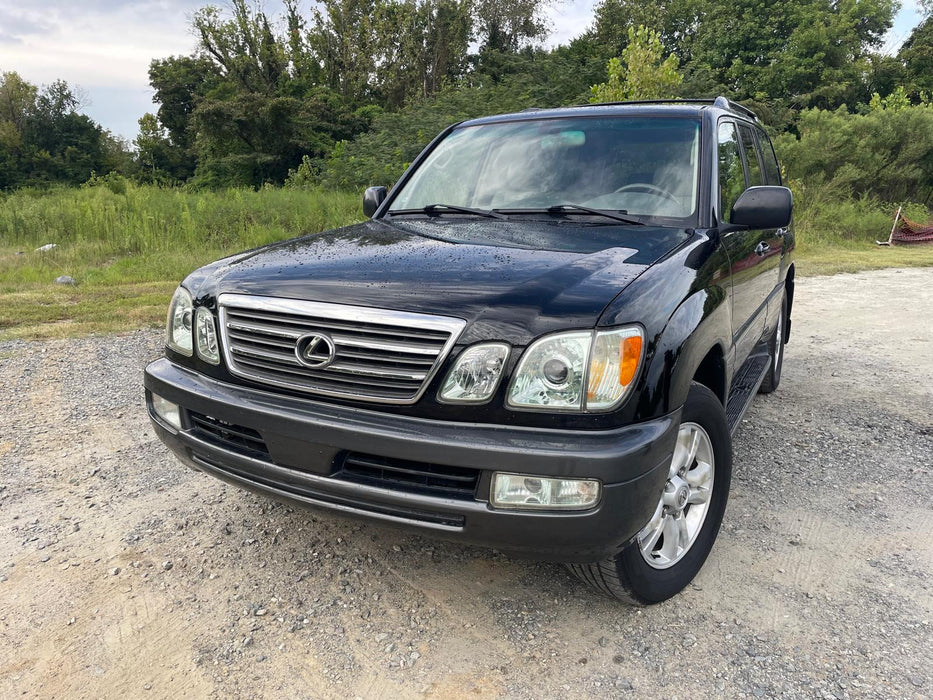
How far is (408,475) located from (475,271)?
67 centimetres

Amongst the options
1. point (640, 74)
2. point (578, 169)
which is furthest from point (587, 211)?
point (640, 74)

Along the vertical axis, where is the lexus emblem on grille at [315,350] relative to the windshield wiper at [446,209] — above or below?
below

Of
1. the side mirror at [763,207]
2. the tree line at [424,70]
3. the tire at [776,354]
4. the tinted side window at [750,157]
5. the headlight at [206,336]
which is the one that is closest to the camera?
the headlight at [206,336]

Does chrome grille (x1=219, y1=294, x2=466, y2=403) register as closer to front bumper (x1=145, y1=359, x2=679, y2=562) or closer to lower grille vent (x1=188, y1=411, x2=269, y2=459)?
front bumper (x1=145, y1=359, x2=679, y2=562)

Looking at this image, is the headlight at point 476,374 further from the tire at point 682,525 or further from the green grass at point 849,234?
the green grass at point 849,234

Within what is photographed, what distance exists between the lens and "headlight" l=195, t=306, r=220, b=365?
2.33m

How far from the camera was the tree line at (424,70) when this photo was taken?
2706 cm

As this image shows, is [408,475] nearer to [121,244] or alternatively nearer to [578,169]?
[578,169]

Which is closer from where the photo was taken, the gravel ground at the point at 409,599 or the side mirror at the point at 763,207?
the gravel ground at the point at 409,599

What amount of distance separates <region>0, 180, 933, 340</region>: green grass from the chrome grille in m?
4.88

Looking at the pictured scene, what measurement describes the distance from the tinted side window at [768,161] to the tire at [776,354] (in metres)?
0.82

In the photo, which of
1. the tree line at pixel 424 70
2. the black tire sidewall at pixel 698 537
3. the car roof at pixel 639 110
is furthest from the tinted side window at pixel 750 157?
the tree line at pixel 424 70

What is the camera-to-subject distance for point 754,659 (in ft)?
6.82

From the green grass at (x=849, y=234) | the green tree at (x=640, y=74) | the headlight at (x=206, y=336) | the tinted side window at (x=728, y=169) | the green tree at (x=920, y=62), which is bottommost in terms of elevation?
the green grass at (x=849, y=234)
